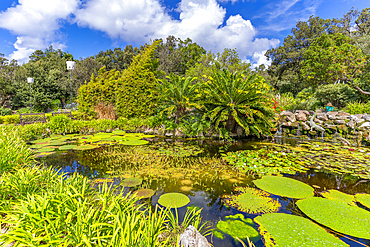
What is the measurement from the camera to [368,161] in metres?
4.36

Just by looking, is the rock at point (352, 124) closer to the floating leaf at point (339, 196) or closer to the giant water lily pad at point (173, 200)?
the floating leaf at point (339, 196)

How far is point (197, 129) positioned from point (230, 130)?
1576mm

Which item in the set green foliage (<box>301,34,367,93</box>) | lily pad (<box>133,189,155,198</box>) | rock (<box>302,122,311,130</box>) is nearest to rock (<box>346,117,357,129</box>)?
rock (<box>302,122,311,130</box>)

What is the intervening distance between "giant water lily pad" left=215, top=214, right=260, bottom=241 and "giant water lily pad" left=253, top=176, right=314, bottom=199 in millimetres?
997

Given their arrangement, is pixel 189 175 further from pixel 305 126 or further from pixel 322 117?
pixel 322 117

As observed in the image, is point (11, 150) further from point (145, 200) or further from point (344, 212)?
point (344, 212)

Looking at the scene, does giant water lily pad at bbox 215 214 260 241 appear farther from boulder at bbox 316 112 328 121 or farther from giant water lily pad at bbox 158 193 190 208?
boulder at bbox 316 112 328 121

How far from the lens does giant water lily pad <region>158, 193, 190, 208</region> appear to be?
260 centimetres

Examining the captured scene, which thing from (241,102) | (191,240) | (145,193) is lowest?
(145,193)

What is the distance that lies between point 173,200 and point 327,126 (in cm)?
837

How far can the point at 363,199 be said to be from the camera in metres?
2.69

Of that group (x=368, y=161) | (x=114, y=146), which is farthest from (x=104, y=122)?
(x=368, y=161)

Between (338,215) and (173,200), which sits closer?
(338,215)

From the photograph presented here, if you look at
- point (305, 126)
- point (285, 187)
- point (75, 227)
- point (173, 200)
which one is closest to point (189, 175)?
point (173, 200)
